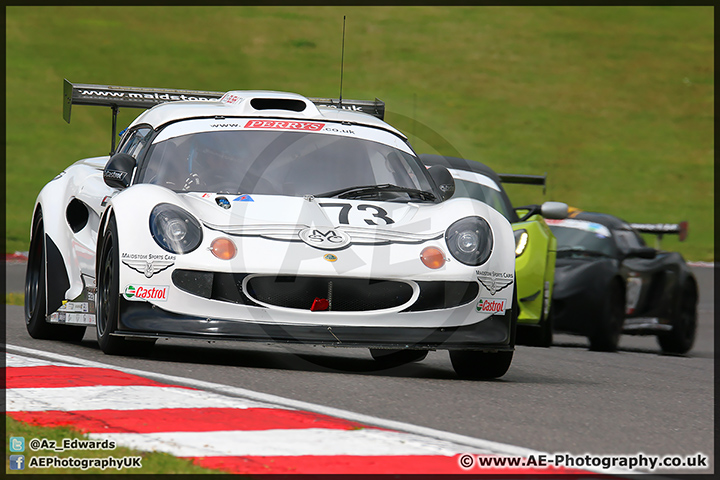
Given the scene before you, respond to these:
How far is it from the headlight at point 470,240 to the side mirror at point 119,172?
179 cm

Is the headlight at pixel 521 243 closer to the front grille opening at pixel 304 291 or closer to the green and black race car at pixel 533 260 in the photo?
the green and black race car at pixel 533 260

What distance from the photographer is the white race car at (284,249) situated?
522 cm

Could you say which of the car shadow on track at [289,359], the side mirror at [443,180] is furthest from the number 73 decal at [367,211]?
the side mirror at [443,180]

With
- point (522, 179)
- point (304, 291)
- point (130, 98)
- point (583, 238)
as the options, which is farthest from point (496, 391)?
point (522, 179)

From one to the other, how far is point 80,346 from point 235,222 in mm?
1775

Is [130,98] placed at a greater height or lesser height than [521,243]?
greater

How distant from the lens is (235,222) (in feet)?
17.5

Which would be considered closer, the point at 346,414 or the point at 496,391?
the point at 346,414

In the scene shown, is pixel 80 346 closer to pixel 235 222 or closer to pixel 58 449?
pixel 235 222

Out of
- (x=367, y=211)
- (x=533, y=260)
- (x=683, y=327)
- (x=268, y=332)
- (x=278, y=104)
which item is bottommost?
(x=683, y=327)

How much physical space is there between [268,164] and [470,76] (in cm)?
3791

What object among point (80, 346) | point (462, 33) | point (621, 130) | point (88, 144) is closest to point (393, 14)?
point (462, 33)

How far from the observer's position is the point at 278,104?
22.1ft

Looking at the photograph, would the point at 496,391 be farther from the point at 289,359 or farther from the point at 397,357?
the point at 397,357
